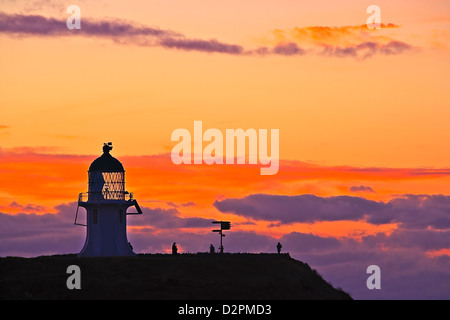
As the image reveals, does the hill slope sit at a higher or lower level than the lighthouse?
lower

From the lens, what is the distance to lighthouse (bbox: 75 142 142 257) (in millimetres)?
109375

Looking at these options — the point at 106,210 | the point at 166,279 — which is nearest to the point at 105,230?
the point at 106,210

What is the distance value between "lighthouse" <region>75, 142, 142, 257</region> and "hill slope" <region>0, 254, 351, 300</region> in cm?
420

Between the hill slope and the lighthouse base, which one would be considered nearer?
the hill slope

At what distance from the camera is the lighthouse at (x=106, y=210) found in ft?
359

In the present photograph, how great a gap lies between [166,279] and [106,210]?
14234 millimetres

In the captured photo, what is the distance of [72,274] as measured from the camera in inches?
3890

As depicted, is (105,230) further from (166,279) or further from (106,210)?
(166,279)

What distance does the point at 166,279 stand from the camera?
97812mm

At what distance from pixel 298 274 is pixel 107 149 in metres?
23.0

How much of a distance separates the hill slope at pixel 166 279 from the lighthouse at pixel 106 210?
420cm
